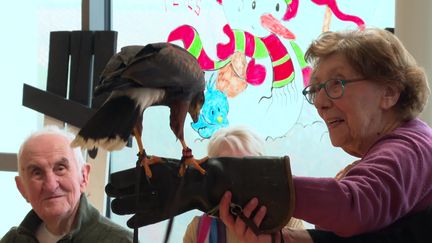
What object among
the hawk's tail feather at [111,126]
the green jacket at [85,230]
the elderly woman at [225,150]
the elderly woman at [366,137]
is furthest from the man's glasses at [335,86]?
the green jacket at [85,230]

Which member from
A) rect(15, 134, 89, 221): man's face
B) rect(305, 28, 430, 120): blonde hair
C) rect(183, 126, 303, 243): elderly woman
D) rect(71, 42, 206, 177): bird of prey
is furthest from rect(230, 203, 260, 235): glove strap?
rect(15, 134, 89, 221): man's face

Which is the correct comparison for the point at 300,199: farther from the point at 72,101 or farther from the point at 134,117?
the point at 72,101

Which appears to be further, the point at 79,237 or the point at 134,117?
the point at 79,237

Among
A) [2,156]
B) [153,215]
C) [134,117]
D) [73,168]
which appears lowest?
[2,156]

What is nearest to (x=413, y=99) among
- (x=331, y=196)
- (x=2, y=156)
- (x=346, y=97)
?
(x=346, y=97)

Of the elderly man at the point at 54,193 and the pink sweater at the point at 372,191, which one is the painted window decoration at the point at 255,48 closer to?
the elderly man at the point at 54,193

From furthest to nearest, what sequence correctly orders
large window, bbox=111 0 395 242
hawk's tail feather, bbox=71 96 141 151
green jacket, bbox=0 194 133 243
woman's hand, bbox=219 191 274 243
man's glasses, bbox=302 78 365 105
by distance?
large window, bbox=111 0 395 242
green jacket, bbox=0 194 133 243
man's glasses, bbox=302 78 365 105
woman's hand, bbox=219 191 274 243
hawk's tail feather, bbox=71 96 141 151

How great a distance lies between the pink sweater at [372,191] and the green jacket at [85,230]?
1012mm

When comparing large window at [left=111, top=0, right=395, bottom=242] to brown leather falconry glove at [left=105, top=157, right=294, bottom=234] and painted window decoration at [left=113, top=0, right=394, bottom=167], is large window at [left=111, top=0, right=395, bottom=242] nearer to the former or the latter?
painted window decoration at [left=113, top=0, right=394, bottom=167]

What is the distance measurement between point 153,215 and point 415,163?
A: 422mm

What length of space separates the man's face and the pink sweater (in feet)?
3.68

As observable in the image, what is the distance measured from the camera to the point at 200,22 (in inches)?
99.3

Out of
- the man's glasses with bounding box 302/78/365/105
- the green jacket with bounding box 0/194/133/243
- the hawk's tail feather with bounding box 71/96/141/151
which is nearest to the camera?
the hawk's tail feather with bounding box 71/96/141/151

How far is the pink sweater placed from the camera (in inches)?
34.4
